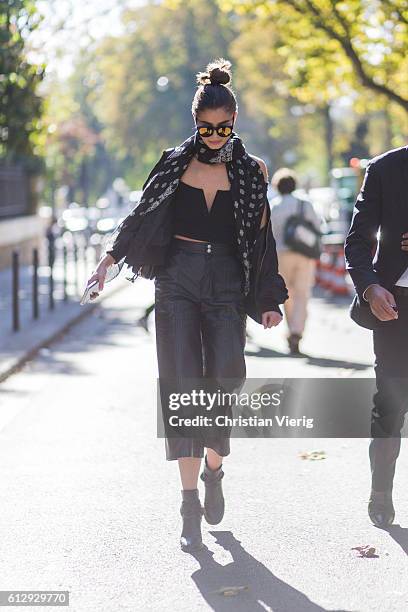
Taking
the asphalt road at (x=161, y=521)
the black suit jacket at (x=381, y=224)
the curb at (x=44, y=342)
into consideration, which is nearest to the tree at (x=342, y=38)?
the curb at (x=44, y=342)

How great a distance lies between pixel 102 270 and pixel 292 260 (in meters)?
7.33

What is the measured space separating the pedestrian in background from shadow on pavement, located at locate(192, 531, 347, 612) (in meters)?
7.40

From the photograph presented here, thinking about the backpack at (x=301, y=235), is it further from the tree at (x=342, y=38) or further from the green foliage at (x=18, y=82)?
the tree at (x=342, y=38)

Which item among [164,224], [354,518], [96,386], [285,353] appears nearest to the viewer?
[164,224]

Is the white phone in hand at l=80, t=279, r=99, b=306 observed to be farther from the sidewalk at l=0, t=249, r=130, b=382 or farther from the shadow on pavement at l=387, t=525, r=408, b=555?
the shadow on pavement at l=387, t=525, r=408, b=555

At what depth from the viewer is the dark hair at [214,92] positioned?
17.2 feet

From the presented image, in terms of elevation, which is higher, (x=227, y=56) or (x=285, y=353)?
(x=227, y=56)

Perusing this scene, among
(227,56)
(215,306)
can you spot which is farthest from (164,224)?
(227,56)

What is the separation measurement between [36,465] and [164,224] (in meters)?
2.14

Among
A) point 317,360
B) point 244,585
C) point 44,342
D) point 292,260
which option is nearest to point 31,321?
point 44,342

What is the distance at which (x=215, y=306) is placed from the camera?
5.34m

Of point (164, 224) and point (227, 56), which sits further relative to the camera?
point (227, 56)

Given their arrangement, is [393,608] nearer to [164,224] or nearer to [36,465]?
[164,224]

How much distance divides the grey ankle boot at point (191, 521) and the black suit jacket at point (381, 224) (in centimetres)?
99
